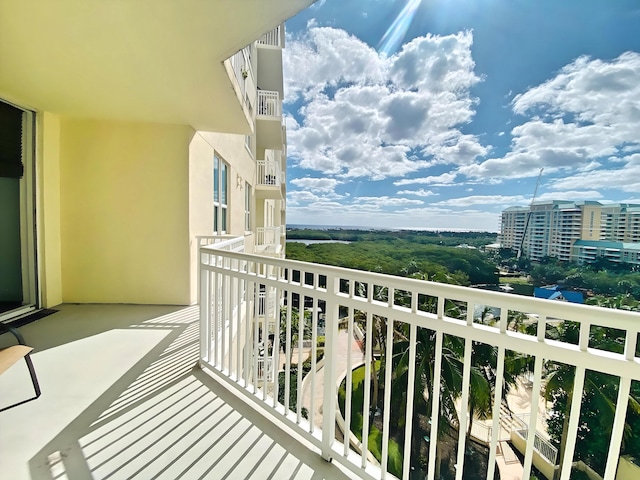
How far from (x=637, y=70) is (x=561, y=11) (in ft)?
19.6

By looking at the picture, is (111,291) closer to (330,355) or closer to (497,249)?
(330,355)

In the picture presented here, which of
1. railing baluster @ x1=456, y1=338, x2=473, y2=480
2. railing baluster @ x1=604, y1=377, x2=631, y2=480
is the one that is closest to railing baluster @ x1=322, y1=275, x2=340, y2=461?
railing baluster @ x1=456, y1=338, x2=473, y2=480

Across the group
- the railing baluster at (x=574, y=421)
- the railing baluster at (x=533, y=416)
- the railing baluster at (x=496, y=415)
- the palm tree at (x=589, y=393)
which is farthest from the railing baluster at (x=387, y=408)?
the palm tree at (x=589, y=393)

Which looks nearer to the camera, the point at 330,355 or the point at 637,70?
the point at 330,355

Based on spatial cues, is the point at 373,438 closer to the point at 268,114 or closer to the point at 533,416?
the point at 533,416

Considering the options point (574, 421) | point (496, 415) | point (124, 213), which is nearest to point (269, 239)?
point (124, 213)

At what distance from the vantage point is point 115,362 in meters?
2.70

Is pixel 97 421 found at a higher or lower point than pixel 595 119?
lower

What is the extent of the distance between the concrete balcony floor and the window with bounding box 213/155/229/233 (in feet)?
12.6

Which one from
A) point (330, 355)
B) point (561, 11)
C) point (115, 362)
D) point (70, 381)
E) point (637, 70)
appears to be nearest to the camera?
point (330, 355)

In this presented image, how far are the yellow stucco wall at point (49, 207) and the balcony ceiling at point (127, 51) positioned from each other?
1.12ft

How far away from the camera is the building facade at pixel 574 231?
10.5 metres

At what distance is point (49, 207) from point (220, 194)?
2.97m

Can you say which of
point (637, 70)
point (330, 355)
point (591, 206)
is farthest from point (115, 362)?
point (637, 70)
